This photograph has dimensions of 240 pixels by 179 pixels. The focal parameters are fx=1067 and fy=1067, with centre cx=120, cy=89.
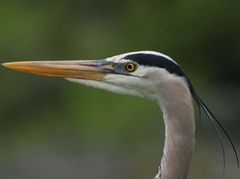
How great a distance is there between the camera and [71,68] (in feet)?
17.4

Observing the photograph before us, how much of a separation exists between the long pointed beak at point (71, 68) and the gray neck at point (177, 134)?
409 millimetres

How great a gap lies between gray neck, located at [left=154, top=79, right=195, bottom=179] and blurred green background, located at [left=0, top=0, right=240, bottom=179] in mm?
3597

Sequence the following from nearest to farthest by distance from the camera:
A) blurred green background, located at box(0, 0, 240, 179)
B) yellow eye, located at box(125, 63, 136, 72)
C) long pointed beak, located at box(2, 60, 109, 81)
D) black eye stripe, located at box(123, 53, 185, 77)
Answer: black eye stripe, located at box(123, 53, 185, 77) < yellow eye, located at box(125, 63, 136, 72) < long pointed beak, located at box(2, 60, 109, 81) < blurred green background, located at box(0, 0, 240, 179)

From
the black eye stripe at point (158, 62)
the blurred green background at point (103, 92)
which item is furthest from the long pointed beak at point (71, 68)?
the blurred green background at point (103, 92)

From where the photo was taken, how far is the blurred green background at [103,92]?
29.7 feet

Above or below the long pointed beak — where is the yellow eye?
above

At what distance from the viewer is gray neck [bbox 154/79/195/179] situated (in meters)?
4.93

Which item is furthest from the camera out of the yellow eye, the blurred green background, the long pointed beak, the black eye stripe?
the blurred green background

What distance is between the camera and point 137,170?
895cm

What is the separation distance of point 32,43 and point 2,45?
1.17 feet

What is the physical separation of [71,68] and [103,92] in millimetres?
5932

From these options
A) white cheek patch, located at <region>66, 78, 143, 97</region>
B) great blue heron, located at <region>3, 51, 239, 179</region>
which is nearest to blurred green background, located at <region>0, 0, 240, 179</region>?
white cheek patch, located at <region>66, 78, 143, 97</region>

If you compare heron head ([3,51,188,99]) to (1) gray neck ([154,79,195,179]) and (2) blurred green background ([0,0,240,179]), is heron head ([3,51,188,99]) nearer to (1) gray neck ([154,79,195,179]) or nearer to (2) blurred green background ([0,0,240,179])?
(1) gray neck ([154,79,195,179])

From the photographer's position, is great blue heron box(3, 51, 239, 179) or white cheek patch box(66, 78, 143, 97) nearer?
great blue heron box(3, 51, 239, 179)
